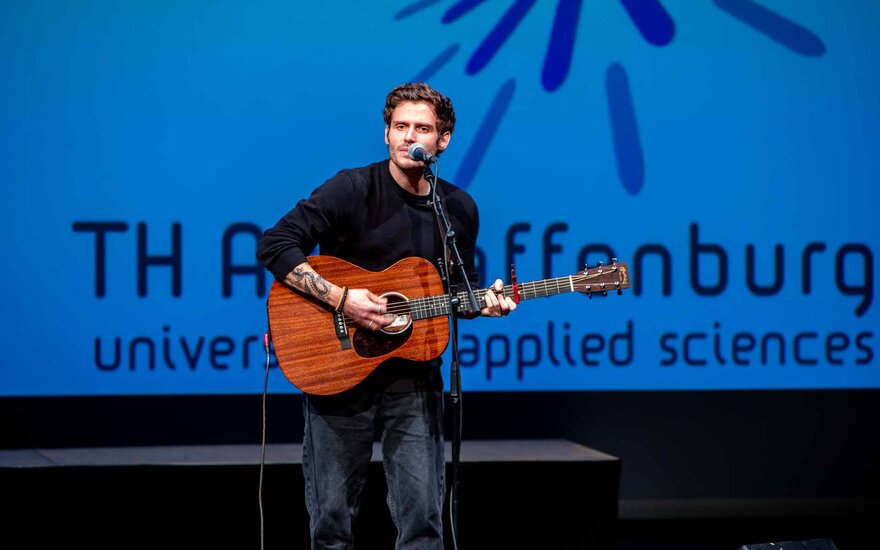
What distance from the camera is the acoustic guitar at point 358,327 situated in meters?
3.07

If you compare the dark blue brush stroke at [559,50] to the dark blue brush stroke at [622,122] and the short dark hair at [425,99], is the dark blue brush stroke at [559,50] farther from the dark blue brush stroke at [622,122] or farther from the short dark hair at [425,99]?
the short dark hair at [425,99]

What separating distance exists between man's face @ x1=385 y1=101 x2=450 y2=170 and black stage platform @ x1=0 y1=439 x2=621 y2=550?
145 centimetres

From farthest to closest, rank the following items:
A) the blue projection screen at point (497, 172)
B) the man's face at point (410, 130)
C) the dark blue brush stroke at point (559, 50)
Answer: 1. the dark blue brush stroke at point (559, 50)
2. the blue projection screen at point (497, 172)
3. the man's face at point (410, 130)

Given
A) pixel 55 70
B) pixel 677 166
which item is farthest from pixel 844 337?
pixel 55 70

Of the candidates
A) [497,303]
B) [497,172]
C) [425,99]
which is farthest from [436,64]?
[497,303]

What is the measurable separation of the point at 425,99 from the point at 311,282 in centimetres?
64

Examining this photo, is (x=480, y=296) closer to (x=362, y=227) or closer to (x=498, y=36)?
(x=362, y=227)

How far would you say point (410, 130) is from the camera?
9.88ft

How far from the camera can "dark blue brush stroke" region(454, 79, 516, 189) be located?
461 centimetres

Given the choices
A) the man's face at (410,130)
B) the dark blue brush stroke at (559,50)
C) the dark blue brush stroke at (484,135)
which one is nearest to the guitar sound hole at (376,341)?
the man's face at (410,130)

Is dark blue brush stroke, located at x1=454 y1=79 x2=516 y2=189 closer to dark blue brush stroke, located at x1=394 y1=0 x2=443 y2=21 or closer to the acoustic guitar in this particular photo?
dark blue brush stroke, located at x1=394 y1=0 x2=443 y2=21

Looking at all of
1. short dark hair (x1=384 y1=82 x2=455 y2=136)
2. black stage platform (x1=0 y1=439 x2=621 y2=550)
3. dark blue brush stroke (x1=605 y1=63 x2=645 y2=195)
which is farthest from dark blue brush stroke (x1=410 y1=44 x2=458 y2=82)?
black stage platform (x1=0 y1=439 x2=621 y2=550)

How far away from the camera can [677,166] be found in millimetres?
4793

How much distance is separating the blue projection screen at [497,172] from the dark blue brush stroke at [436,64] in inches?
0.4
